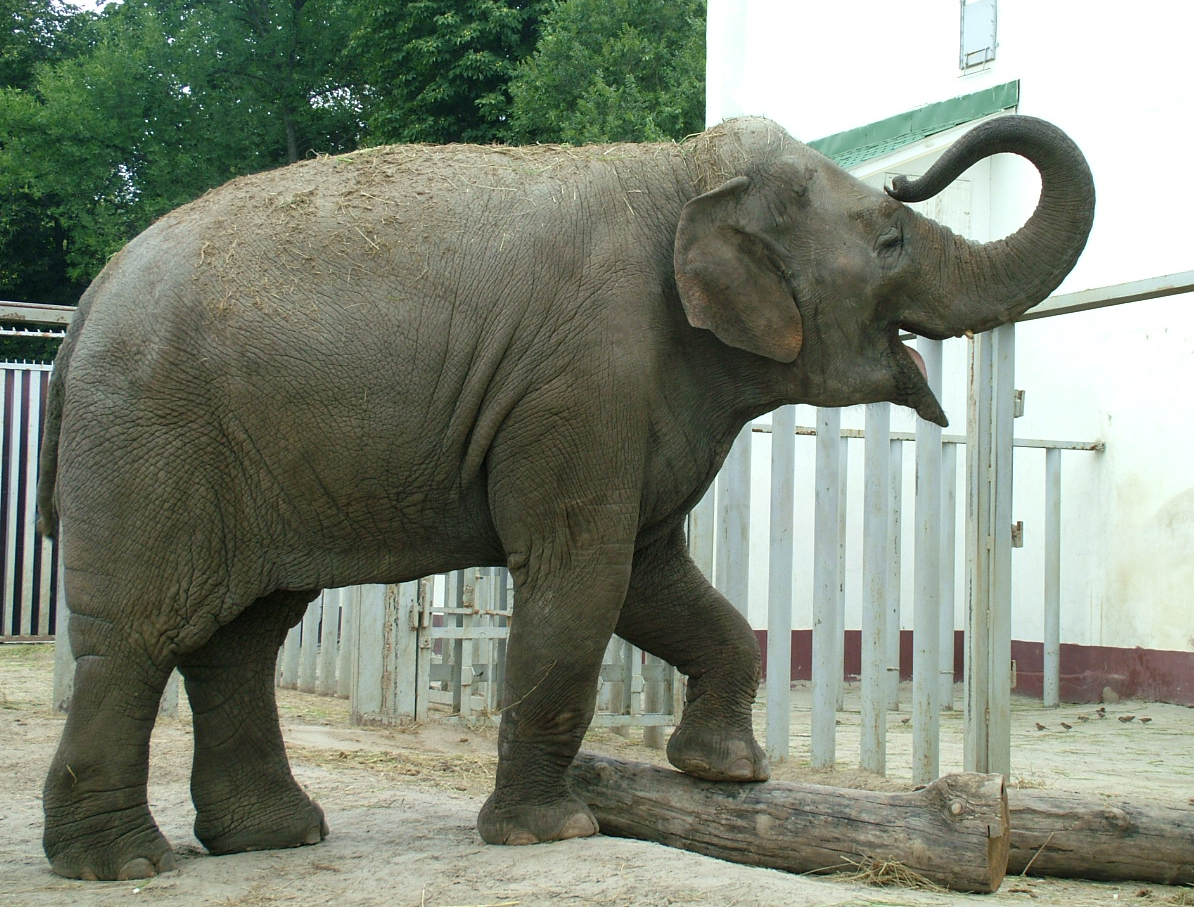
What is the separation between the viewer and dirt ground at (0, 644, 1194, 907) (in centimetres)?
390

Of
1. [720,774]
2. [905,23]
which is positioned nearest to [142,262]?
[720,774]

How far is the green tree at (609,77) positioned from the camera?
2241cm

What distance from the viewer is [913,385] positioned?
15.3 feet

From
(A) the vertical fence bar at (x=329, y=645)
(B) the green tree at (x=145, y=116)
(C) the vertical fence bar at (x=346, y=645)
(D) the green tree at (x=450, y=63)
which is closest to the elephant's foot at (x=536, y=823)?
(C) the vertical fence bar at (x=346, y=645)

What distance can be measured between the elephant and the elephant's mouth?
0.01 metres

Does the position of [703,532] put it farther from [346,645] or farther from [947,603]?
[346,645]

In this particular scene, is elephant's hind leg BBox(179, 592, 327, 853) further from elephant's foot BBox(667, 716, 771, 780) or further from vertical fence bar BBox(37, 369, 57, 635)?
vertical fence bar BBox(37, 369, 57, 635)

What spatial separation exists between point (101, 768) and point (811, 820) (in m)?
2.31

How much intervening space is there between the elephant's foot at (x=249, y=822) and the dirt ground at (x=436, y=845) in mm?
65

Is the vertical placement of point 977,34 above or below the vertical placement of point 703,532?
above

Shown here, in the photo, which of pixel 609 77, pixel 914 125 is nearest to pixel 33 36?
pixel 609 77

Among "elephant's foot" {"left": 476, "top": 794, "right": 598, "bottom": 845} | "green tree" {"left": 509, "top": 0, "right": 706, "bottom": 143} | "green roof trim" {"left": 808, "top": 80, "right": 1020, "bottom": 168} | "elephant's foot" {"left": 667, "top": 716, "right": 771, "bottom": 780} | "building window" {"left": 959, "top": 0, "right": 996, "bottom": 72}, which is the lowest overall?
"elephant's foot" {"left": 476, "top": 794, "right": 598, "bottom": 845}

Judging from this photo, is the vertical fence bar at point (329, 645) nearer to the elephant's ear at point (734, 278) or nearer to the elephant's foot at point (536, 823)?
the elephant's foot at point (536, 823)

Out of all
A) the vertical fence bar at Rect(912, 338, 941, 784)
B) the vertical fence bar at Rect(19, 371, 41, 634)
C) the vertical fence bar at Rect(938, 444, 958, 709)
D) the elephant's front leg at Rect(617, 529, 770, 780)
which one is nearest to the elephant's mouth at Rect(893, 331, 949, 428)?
the elephant's front leg at Rect(617, 529, 770, 780)
